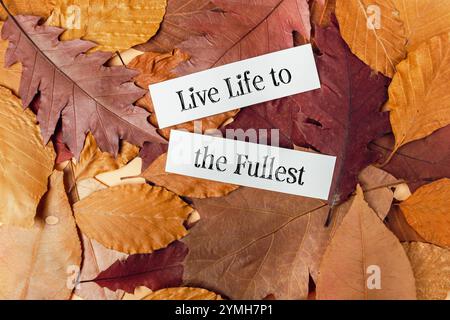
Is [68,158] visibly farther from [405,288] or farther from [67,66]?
[405,288]

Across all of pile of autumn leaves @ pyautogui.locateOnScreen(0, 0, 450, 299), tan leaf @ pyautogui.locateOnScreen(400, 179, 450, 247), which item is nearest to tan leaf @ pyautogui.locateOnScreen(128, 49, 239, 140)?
pile of autumn leaves @ pyautogui.locateOnScreen(0, 0, 450, 299)

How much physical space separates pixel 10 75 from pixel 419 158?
19.9 inches

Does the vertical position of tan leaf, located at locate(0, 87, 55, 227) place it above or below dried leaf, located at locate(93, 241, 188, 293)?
above

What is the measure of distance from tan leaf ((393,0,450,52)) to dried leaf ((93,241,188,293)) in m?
0.38

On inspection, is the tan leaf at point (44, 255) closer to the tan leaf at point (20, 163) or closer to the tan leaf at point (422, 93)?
the tan leaf at point (20, 163)

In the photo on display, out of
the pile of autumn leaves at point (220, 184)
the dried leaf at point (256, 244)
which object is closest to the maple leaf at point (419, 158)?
the pile of autumn leaves at point (220, 184)

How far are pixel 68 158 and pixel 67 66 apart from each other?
110 millimetres

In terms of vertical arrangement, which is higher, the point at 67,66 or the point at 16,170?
the point at 67,66

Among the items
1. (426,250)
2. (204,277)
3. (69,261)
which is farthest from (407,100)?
(69,261)

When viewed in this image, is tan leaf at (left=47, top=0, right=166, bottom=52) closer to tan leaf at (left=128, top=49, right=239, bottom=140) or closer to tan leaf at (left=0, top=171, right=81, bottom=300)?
tan leaf at (left=128, top=49, right=239, bottom=140)

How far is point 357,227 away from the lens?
0.51 m

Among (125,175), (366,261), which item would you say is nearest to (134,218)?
(125,175)

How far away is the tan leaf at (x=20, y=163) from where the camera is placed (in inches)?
20.6

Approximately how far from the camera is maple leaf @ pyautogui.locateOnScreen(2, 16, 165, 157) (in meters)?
0.53
